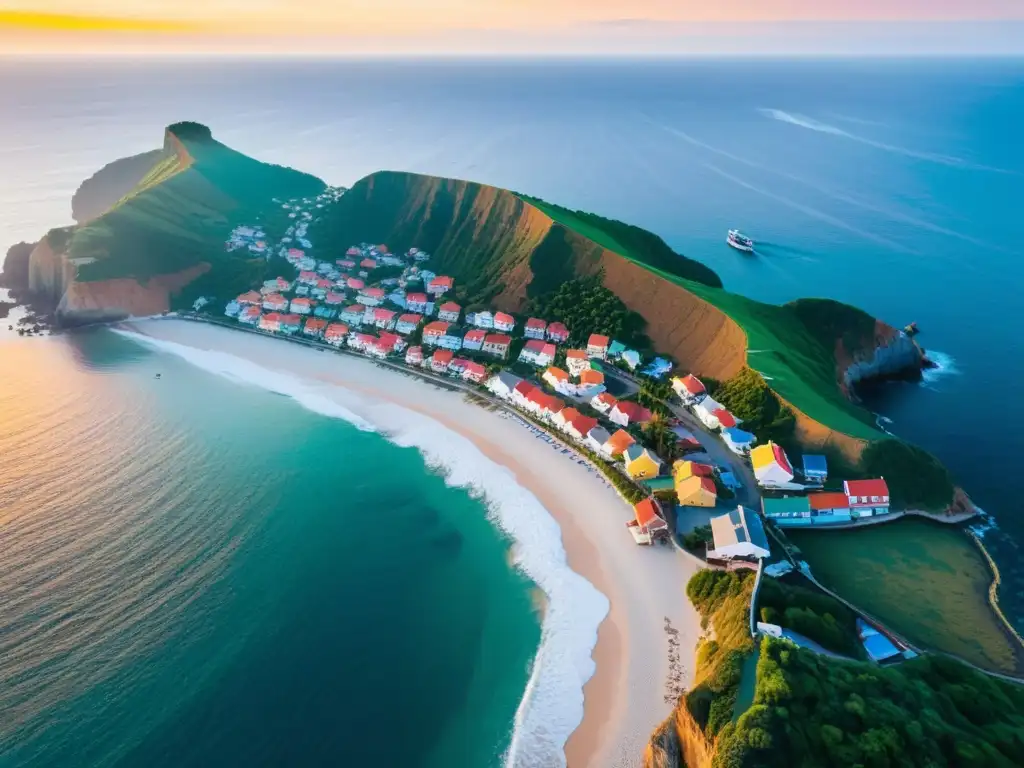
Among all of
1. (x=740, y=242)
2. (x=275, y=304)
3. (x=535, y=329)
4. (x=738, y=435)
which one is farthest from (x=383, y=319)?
(x=740, y=242)

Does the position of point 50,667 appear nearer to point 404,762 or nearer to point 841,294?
point 404,762

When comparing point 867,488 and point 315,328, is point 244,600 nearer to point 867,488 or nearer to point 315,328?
point 315,328

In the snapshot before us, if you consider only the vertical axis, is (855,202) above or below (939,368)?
above

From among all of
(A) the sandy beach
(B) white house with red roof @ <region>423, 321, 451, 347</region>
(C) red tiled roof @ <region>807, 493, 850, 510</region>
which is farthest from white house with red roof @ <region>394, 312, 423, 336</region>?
(C) red tiled roof @ <region>807, 493, 850, 510</region>

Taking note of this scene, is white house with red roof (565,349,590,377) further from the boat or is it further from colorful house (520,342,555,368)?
the boat

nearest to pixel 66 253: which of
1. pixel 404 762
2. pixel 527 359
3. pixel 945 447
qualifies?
pixel 527 359

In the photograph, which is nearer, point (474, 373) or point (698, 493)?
point (698, 493)
